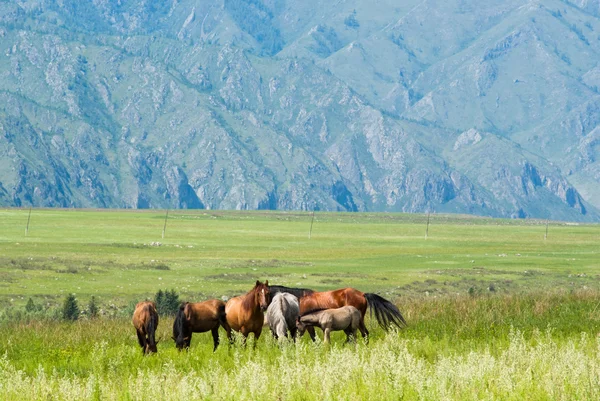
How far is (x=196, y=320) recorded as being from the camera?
20.3m

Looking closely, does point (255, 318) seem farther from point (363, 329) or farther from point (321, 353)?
point (363, 329)

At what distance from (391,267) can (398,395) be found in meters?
85.5

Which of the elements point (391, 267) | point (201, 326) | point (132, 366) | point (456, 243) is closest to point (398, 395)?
point (132, 366)

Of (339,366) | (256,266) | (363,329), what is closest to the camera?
(339,366)

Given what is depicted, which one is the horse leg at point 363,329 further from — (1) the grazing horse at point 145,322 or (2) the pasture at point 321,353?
(1) the grazing horse at point 145,322

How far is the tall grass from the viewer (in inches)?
513

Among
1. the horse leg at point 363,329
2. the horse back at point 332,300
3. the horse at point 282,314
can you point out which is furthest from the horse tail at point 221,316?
the horse leg at point 363,329

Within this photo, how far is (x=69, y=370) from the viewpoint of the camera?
58.7 ft

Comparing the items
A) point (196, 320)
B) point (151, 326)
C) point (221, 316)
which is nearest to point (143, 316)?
point (151, 326)

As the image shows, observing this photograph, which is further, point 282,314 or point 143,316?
point 143,316

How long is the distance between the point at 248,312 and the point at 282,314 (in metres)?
0.73

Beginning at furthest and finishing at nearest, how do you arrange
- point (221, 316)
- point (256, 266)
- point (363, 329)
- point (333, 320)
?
point (256, 266) → point (363, 329) → point (221, 316) → point (333, 320)

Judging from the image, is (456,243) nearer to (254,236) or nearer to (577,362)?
(254,236)

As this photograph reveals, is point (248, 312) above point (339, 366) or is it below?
above
